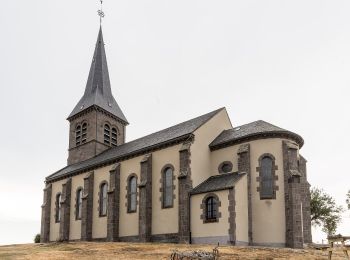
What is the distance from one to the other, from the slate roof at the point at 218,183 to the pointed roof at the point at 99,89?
2297 cm

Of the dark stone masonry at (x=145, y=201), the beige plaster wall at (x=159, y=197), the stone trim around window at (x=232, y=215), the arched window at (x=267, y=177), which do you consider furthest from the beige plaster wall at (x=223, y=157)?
the dark stone masonry at (x=145, y=201)

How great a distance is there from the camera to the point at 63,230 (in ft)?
146

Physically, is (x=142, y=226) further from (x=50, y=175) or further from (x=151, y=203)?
(x=50, y=175)

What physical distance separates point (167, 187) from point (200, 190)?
4.04 meters

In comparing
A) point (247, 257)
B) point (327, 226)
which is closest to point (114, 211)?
point (247, 257)

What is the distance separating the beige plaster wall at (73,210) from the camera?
142 feet

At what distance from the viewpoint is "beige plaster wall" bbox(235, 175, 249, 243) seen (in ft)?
96.3

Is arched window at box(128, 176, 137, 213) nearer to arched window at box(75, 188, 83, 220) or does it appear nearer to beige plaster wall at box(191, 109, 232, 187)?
beige plaster wall at box(191, 109, 232, 187)

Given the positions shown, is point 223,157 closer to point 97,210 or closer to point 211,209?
point 211,209

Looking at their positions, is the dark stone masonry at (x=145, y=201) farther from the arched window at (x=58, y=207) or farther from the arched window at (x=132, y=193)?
the arched window at (x=58, y=207)

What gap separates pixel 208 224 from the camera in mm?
30359

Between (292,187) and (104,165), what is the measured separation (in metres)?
19.5

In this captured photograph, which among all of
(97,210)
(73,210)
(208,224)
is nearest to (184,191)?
(208,224)

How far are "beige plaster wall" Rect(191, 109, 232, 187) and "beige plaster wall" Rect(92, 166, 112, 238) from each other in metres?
11.0
